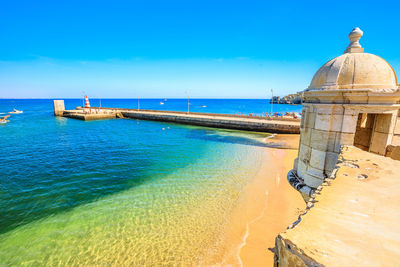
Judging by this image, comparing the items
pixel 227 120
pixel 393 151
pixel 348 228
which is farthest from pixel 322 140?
pixel 227 120

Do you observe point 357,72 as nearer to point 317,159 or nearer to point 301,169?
point 317,159

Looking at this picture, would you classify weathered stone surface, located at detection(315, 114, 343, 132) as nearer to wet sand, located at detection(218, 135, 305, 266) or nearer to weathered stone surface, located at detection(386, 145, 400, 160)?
weathered stone surface, located at detection(386, 145, 400, 160)

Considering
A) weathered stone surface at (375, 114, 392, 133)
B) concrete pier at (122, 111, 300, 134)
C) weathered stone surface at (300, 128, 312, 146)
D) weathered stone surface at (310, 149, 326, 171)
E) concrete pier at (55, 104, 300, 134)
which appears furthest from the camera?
concrete pier at (55, 104, 300, 134)

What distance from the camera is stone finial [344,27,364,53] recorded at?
6402 millimetres

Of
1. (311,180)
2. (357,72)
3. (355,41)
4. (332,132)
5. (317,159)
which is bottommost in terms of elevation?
(311,180)

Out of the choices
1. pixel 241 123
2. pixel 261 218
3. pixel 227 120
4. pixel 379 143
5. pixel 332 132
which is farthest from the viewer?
pixel 227 120

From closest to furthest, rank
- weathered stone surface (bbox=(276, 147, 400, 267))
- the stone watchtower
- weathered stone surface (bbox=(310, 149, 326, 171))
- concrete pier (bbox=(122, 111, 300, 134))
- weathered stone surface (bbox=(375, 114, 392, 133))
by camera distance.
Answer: weathered stone surface (bbox=(276, 147, 400, 267)) → the stone watchtower → weathered stone surface (bbox=(375, 114, 392, 133)) → weathered stone surface (bbox=(310, 149, 326, 171)) → concrete pier (bbox=(122, 111, 300, 134))

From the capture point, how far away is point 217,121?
33.7m

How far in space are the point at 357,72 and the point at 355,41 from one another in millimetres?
1732

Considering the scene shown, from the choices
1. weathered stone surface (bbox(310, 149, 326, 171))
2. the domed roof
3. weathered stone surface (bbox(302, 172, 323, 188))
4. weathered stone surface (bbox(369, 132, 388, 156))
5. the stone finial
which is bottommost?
weathered stone surface (bbox(302, 172, 323, 188))

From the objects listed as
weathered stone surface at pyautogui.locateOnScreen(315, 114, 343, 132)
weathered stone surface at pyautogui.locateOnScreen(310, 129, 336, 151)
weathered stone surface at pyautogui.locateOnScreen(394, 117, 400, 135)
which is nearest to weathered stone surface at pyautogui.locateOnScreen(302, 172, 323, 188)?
weathered stone surface at pyautogui.locateOnScreen(310, 129, 336, 151)

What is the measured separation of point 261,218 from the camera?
8.08m

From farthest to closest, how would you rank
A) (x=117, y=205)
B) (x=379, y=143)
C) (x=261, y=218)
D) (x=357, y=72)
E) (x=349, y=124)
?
Result: (x=117, y=205) → (x=261, y=218) → (x=379, y=143) → (x=349, y=124) → (x=357, y=72)

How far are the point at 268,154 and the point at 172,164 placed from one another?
955 centimetres
